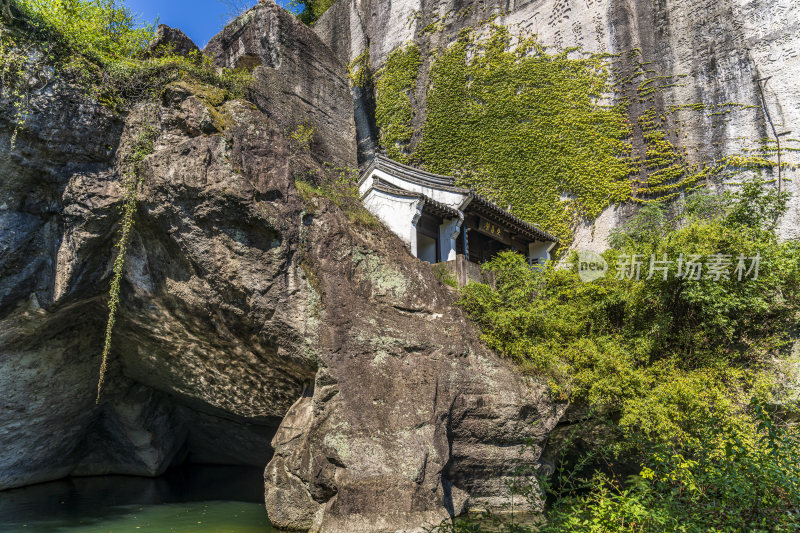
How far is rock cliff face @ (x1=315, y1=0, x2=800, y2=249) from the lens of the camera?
51.2ft

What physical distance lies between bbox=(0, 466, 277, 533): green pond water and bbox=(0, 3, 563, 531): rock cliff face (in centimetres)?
133

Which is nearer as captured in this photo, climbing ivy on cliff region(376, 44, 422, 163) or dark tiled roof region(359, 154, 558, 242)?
dark tiled roof region(359, 154, 558, 242)

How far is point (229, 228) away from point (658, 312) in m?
8.86

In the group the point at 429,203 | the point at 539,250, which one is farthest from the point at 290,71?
the point at 539,250

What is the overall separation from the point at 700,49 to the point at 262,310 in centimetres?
1711

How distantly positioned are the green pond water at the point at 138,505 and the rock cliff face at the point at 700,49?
13.6 m

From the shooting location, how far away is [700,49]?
17.1m

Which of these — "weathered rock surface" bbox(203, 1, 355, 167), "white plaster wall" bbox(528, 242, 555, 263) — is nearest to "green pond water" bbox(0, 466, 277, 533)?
"weathered rock surface" bbox(203, 1, 355, 167)

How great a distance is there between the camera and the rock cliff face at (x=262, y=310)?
26.6 feet

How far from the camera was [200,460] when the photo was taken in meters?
16.8

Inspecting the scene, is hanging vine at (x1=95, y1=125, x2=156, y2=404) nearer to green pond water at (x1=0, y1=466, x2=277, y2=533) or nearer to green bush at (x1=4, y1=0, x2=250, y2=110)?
green bush at (x1=4, y1=0, x2=250, y2=110)

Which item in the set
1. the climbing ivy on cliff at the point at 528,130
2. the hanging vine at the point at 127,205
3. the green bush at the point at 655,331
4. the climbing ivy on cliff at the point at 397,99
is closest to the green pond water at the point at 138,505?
the hanging vine at the point at 127,205

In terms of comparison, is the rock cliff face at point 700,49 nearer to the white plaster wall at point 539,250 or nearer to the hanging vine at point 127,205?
the white plaster wall at point 539,250

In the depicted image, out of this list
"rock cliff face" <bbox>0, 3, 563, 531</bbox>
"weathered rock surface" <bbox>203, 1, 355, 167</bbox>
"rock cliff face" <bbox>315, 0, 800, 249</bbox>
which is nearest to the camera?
"rock cliff face" <bbox>0, 3, 563, 531</bbox>
